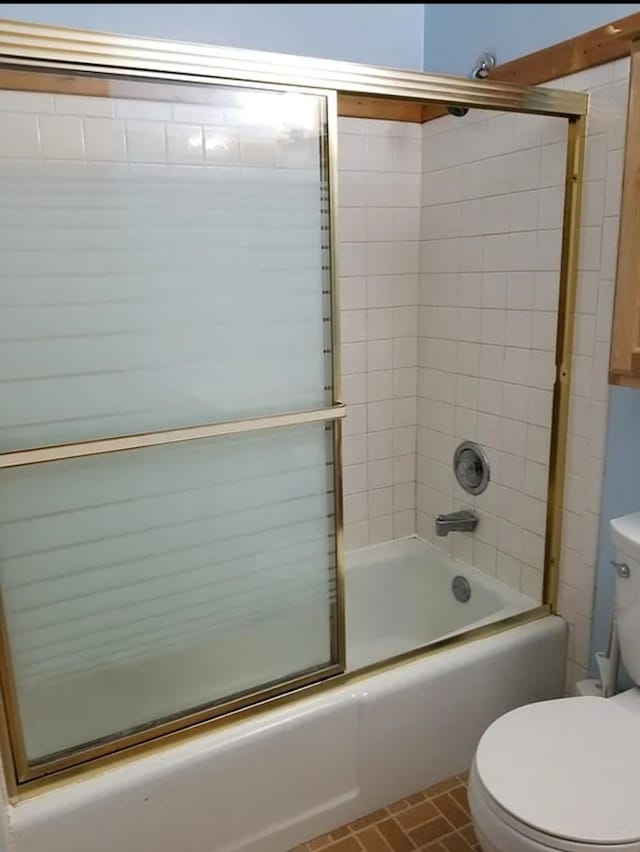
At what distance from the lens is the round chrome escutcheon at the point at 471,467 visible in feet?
7.40

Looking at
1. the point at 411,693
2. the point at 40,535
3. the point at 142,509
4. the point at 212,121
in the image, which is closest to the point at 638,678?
the point at 411,693

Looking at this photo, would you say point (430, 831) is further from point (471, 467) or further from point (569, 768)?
point (471, 467)

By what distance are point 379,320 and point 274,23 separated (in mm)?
975

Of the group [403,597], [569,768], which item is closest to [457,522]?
[403,597]

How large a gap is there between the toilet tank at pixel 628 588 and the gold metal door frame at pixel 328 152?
1.28ft

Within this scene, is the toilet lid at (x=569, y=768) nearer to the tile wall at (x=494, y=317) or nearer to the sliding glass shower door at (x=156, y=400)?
the sliding glass shower door at (x=156, y=400)

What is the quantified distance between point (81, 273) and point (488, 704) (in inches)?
62.0

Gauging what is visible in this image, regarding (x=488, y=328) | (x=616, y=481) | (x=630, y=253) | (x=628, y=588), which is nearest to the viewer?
(x=630, y=253)

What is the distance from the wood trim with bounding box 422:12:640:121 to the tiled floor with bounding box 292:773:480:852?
188 cm

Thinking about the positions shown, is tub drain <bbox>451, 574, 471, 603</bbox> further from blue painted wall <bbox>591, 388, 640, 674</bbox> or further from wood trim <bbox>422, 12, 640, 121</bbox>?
wood trim <bbox>422, 12, 640, 121</bbox>

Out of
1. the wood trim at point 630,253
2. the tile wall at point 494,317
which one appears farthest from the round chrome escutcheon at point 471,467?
the wood trim at point 630,253

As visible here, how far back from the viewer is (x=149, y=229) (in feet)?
4.94

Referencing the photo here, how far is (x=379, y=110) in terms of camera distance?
2240 millimetres

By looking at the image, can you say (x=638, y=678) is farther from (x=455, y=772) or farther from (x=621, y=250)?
(x=621, y=250)
